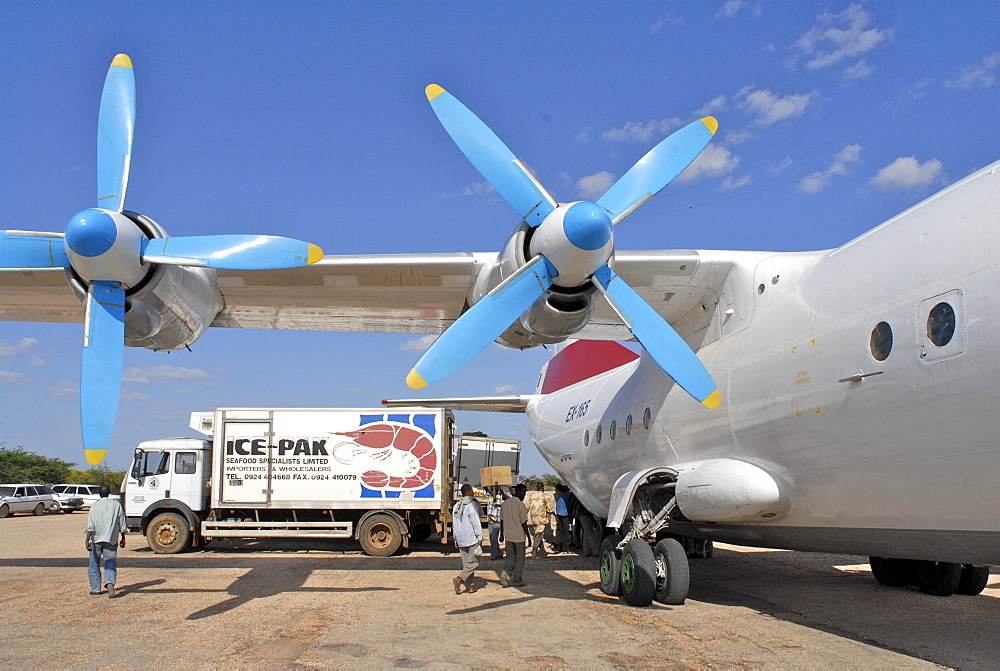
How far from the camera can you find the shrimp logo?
607 inches

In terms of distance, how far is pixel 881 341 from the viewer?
21.3ft

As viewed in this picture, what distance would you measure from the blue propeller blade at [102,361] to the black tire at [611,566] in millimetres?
6273

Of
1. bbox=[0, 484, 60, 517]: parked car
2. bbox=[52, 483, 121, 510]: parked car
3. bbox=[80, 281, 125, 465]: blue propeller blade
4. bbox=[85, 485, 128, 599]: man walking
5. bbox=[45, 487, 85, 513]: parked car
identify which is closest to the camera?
bbox=[80, 281, 125, 465]: blue propeller blade

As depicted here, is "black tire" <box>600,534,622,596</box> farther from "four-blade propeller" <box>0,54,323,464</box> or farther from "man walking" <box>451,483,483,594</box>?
"four-blade propeller" <box>0,54,323,464</box>

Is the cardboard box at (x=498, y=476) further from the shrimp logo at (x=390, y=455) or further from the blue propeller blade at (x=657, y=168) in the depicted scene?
the blue propeller blade at (x=657, y=168)

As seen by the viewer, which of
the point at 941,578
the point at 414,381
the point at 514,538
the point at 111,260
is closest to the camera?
the point at 414,381

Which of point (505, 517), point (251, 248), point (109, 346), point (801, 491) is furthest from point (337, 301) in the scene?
point (801, 491)

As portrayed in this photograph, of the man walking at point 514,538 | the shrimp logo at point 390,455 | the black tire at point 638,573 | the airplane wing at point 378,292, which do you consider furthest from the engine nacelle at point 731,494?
the shrimp logo at point 390,455

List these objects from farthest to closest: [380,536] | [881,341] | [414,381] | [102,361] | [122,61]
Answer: [380,536] → [122,61] → [102,361] → [414,381] → [881,341]

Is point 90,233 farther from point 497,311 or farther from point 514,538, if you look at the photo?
point 514,538

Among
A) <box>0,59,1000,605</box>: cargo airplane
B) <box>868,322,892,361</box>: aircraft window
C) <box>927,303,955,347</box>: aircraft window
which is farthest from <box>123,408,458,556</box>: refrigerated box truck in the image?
<box>927,303,955,347</box>: aircraft window

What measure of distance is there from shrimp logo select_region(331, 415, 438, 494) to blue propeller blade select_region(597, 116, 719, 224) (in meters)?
8.52

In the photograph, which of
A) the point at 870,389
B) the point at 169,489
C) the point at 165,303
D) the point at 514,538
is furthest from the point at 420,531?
the point at 870,389

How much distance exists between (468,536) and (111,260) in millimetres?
5502
